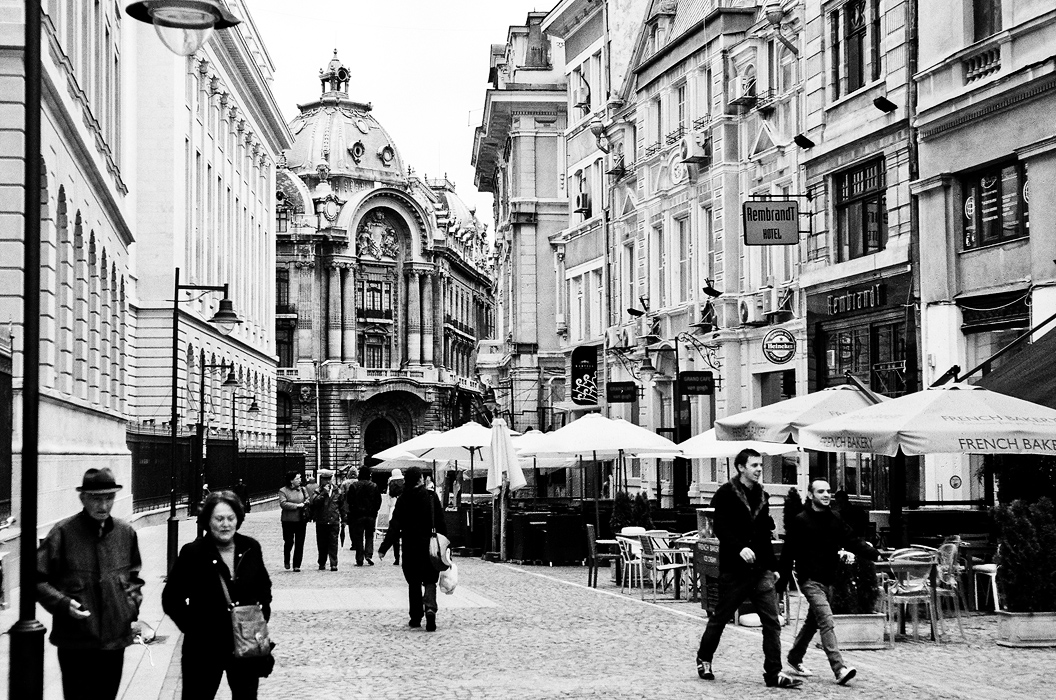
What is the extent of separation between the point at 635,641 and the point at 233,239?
6243 centimetres

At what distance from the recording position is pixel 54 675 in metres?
13.5

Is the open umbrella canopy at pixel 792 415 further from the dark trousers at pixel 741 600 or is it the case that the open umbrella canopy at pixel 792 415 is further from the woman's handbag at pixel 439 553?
the dark trousers at pixel 741 600

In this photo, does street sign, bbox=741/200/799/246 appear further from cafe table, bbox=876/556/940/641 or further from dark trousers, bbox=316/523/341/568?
cafe table, bbox=876/556/940/641

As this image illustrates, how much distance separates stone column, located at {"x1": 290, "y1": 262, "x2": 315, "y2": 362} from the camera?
12188 centimetres

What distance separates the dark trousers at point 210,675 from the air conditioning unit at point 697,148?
2839cm

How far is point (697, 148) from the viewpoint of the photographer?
3672cm

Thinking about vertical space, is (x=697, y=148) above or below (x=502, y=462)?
above

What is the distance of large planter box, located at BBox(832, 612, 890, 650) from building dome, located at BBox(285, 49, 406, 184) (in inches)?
4525

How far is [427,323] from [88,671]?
123 metres

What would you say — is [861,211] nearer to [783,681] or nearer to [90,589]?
[783,681]

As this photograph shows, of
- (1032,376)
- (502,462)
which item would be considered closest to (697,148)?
(502,462)

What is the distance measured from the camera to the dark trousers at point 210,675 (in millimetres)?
8859

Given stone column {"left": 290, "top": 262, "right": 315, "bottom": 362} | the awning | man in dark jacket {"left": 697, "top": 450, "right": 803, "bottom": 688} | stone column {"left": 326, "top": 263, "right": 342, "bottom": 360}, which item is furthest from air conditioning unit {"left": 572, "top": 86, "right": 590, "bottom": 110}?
stone column {"left": 326, "top": 263, "right": 342, "bottom": 360}

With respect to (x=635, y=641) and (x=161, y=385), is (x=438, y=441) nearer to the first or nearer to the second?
(x=635, y=641)
